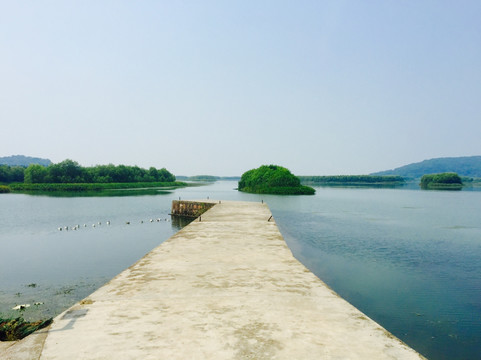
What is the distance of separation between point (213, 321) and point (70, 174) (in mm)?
127748

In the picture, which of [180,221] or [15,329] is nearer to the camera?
[15,329]

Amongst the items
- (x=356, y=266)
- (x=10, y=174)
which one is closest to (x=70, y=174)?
(x=10, y=174)

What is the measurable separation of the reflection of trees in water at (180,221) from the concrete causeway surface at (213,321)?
19.5 metres

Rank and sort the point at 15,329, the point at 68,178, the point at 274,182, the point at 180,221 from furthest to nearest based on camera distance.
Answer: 1. the point at 68,178
2. the point at 274,182
3. the point at 180,221
4. the point at 15,329

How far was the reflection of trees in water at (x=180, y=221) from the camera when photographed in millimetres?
28867

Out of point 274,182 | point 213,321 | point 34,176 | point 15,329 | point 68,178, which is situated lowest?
point 15,329

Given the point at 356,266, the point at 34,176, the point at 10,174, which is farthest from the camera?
the point at 10,174

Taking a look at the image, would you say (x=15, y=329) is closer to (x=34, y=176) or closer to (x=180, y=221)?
(x=180, y=221)

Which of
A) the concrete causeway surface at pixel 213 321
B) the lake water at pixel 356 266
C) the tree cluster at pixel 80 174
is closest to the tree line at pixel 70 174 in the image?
the tree cluster at pixel 80 174

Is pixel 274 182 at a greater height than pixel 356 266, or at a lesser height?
greater

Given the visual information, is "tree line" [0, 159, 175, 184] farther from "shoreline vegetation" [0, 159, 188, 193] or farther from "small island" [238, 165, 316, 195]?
"small island" [238, 165, 316, 195]

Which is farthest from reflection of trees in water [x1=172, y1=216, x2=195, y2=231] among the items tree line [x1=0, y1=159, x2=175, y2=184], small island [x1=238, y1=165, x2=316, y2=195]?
tree line [x1=0, y1=159, x2=175, y2=184]

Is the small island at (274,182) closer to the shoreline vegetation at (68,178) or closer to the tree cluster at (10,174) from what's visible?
the shoreline vegetation at (68,178)

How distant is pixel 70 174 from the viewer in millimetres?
117125
